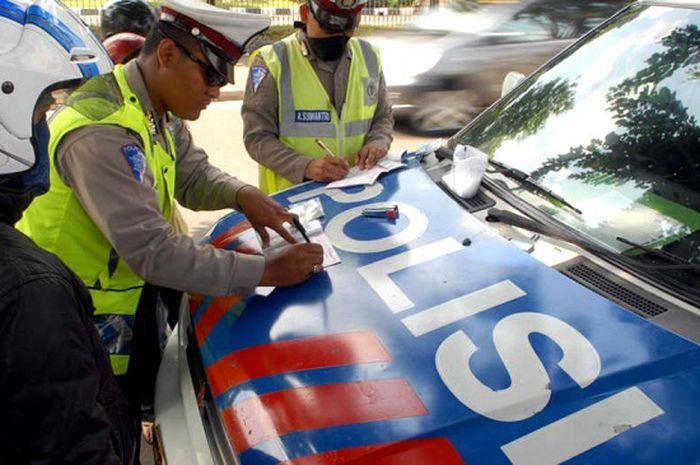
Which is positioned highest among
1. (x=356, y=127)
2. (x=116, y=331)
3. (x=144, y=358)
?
(x=356, y=127)

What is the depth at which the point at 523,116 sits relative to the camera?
2.55m

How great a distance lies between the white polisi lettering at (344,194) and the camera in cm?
242

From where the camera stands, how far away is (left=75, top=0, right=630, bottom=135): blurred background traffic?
6957mm

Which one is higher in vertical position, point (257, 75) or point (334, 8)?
point (334, 8)

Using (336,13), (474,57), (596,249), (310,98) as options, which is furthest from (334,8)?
(474,57)

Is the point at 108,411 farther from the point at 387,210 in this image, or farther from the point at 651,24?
the point at 651,24

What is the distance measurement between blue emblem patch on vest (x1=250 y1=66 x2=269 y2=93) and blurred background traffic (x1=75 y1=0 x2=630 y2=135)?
4120 mm

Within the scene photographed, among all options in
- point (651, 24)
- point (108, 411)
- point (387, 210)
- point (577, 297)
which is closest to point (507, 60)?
point (651, 24)

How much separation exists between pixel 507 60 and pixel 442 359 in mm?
6074

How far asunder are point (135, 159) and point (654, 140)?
1564mm

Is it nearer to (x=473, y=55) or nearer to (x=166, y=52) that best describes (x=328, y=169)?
(x=166, y=52)

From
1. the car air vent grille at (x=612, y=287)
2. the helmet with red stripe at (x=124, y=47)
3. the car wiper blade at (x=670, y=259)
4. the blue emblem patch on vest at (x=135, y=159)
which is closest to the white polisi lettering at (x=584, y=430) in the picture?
the car air vent grille at (x=612, y=287)

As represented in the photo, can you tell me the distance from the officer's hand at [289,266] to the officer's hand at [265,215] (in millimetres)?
238

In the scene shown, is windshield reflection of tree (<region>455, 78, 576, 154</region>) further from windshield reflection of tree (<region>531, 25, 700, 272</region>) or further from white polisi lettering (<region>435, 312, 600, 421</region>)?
white polisi lettering (<region>435, 312, 600, 421</region>)
